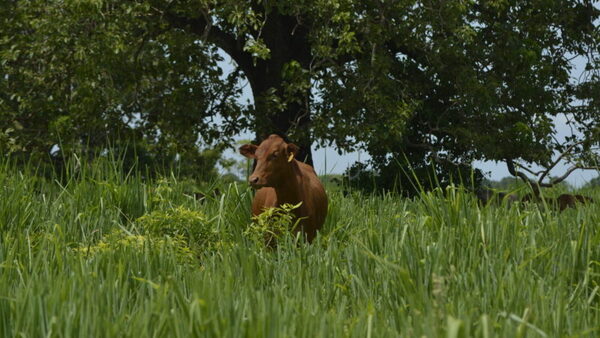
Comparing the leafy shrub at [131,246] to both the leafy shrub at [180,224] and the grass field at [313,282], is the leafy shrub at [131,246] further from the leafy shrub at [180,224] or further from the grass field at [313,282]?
the leafy shrub at [180,224]

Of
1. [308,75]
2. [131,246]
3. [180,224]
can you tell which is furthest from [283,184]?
[308,75]

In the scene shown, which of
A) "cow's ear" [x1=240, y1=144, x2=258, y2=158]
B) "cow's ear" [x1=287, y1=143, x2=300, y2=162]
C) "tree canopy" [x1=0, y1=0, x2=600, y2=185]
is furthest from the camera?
"tree canopy" [x1=0, y1=0, x2=600, y2=185]

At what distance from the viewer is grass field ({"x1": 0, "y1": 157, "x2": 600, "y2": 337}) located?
324cm

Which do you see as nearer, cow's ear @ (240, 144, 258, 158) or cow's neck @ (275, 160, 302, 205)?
cow's neck @ (275, 160, 302, 205)

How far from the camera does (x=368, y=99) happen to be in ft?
50.3

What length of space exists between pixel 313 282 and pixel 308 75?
10.9 meters

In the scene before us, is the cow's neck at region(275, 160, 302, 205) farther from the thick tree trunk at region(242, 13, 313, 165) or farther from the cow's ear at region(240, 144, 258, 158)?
the thick tree trunk at region(242, 13, 313, 165)

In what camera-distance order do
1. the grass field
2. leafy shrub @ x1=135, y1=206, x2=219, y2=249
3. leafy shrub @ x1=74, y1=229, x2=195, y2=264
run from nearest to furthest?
the grass field < leafy shrub @ x1=74, y1=229, x2=195, y2=264 < leafy shrub @ x1=135, y1=206, x2=219, y2=249

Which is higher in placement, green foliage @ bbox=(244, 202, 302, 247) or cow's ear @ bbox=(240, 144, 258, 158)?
cow's ear @ bbox=(240, 144, 258, 158)

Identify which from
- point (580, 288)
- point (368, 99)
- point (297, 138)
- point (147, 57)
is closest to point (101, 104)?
point (147, 57)

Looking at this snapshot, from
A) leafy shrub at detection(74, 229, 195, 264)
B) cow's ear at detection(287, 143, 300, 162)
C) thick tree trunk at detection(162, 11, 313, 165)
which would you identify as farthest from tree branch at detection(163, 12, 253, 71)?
leafy shrub at detection(74, 229, 195, 264)

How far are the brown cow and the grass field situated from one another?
574mm

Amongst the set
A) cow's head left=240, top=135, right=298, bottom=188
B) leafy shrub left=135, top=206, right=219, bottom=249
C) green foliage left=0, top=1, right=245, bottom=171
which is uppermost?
green foliage left=0, top=1, right=245, bottom=171

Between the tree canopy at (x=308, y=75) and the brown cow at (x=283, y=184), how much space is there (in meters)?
6.00
